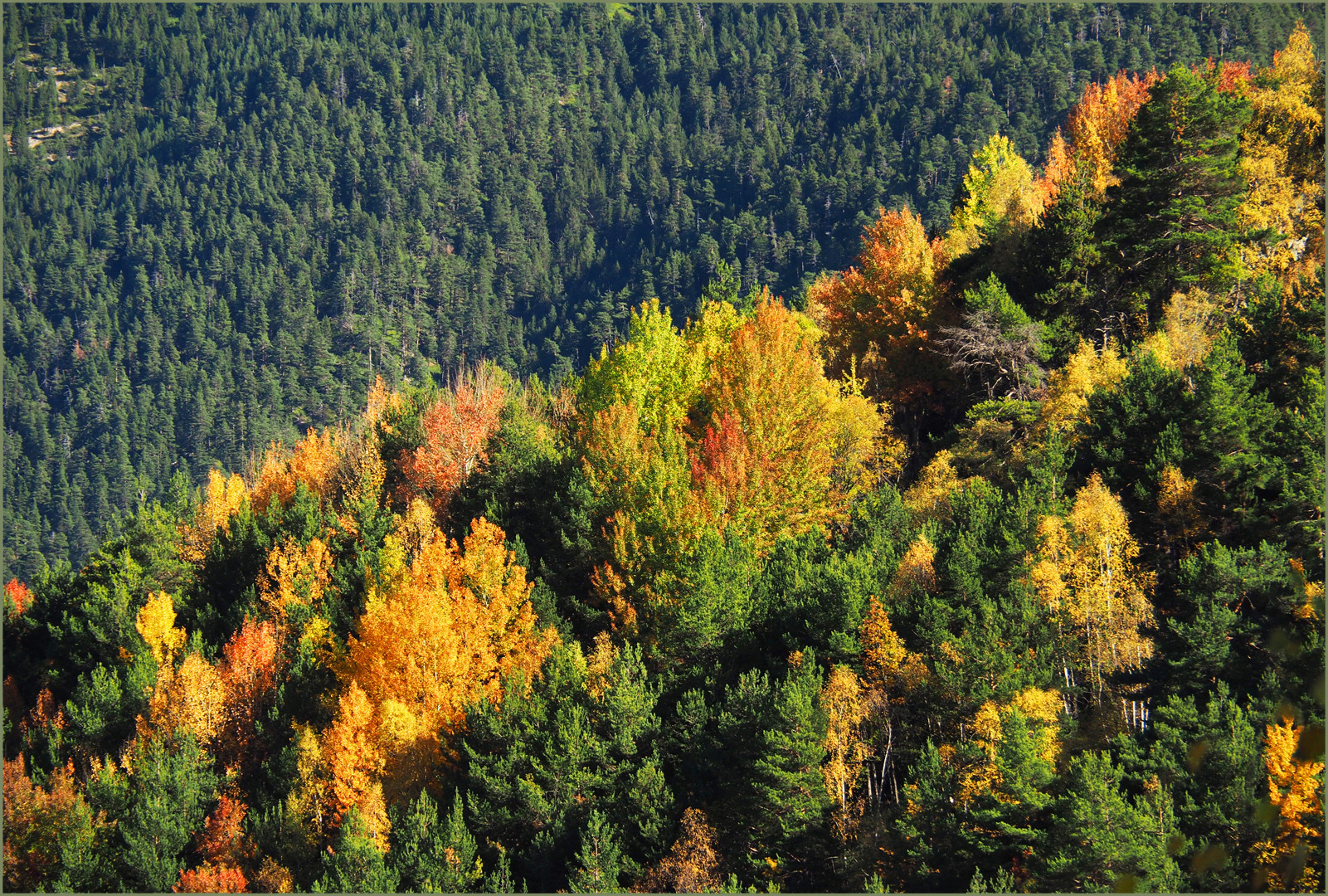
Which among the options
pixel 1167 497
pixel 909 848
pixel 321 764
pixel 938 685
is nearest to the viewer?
pixel 909 848

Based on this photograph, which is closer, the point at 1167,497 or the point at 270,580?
the point at 1167,497

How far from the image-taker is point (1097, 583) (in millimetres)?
43594

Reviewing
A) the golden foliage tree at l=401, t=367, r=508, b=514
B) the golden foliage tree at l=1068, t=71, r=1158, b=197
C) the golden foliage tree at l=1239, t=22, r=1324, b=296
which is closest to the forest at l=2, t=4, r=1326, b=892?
the golden foliage tree at l=1239, t=22, r=1324, b=296

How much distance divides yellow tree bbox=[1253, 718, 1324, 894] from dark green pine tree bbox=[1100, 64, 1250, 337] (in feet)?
85.8

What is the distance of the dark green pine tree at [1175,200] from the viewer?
5575 centimetres

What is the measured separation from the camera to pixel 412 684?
55.0 metres

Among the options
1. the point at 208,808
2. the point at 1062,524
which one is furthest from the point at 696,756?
the point at 208,808

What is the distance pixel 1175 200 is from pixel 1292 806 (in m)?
31.7

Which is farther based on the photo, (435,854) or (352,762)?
(352,762)

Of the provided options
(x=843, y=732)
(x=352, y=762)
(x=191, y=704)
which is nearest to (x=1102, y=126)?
(x=843, y=732)

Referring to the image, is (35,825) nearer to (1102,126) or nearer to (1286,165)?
(1286,165)

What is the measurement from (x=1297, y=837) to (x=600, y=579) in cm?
3050

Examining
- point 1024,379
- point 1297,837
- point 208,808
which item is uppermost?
point 1024,379

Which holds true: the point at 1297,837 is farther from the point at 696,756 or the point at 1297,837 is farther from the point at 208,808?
the point at 208,808
